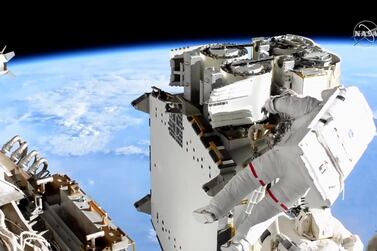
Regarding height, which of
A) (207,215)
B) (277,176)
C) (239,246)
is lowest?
(239,246)

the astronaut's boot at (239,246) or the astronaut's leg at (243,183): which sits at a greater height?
the astronaut's leg at (243,183)

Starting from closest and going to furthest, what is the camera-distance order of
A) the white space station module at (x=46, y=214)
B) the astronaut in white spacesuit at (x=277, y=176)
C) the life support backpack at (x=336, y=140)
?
the white space station module at (x=46, y=214)
the life support backpack at (x=336, y=140)
the astronaut in white spacesuit at (x=277, y=176)

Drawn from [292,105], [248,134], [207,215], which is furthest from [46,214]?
[292,105]

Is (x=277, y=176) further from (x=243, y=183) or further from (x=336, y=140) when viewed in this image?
(x=336, y=140)

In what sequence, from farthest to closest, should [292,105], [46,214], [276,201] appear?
[292,105] → [276,201] → [46,214]

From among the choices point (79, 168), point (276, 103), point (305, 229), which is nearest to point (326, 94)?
point (276, 103)

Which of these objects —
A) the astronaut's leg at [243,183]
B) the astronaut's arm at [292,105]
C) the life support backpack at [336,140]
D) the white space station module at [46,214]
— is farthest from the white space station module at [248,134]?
the white space station module at [46,214]

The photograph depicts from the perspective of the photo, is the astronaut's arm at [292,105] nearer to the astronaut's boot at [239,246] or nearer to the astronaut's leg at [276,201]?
the astronaut's leg at [276,201]
